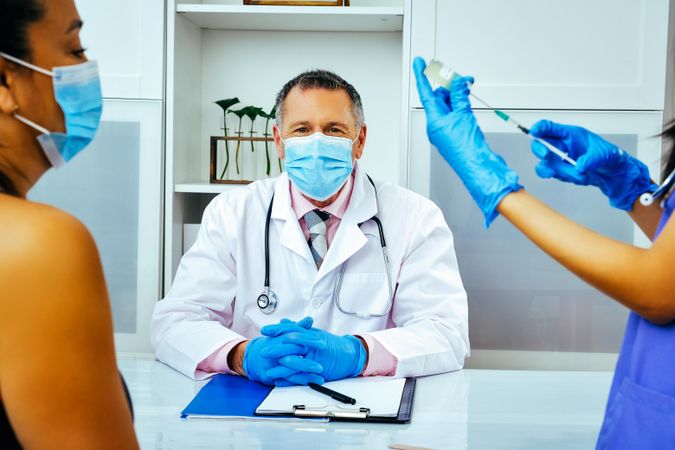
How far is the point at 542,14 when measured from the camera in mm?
2486

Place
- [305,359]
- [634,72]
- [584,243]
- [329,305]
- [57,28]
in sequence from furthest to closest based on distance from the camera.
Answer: [634,72] < [329,305] < [305,359] < [584,243] < [57,28]

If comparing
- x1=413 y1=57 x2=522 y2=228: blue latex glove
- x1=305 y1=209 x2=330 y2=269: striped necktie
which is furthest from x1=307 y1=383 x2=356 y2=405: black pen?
x1=305 y1=209 x2=330 y2=269: striped necktie

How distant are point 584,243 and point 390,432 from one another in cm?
50

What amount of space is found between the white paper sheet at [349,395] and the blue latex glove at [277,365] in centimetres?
2

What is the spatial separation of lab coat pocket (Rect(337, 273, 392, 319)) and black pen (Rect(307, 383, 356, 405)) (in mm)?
522

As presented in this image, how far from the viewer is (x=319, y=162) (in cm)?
200

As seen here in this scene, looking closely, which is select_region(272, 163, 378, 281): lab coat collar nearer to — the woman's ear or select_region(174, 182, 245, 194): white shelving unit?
select_region(174, 182, 245, 194): white shelving unit

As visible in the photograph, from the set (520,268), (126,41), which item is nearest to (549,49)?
(520,268)

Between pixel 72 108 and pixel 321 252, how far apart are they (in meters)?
1.23

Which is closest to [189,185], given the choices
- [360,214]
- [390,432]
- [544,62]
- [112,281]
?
[112,281]

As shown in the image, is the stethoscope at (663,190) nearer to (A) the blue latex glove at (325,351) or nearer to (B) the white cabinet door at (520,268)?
(A) the blue latex glove at (325,351)

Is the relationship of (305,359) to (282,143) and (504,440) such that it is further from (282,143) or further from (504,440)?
(282,143)

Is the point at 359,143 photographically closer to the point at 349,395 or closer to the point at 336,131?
the point at 336,131

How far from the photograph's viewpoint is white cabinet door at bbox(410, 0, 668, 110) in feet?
8.11
